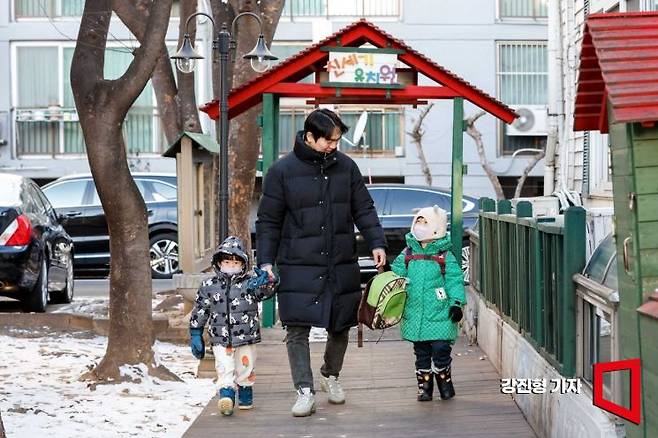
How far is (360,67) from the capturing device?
37.0 ft

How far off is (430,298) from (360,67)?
3843 mm

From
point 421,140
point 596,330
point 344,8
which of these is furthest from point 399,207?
point 596,330

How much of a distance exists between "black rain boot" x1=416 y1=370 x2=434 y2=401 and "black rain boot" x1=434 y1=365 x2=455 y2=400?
0.05 meters

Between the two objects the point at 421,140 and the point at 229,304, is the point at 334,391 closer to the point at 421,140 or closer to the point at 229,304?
the point at 229,304

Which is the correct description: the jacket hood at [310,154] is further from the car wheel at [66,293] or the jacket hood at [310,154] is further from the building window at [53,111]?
the building window at [53,111]

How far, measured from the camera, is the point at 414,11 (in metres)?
29.0

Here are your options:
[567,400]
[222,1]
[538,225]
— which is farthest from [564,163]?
[567,400]

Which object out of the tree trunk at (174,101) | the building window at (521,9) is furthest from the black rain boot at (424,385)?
the building window at (521,9)

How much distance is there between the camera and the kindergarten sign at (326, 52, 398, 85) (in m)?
11.2

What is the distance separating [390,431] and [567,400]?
1522 millimetres

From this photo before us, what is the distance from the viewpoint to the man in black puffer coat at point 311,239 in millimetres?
7703

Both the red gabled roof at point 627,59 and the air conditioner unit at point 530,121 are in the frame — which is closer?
the red gabled roof at point 627,59

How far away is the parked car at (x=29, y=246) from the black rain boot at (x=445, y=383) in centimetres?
662

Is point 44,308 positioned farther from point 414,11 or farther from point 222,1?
point 414,11
